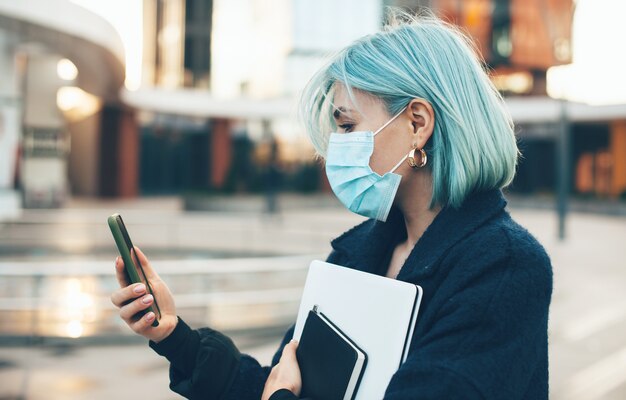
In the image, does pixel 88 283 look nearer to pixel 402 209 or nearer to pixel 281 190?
pixel 402 209

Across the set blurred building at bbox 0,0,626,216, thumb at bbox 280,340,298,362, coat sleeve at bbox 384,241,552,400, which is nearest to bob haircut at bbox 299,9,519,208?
coat sleeve at bbox 384,241,552,400

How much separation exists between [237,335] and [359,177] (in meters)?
5.11

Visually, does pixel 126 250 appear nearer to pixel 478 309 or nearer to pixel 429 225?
pixel 429 225

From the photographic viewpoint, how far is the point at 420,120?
4.74ft

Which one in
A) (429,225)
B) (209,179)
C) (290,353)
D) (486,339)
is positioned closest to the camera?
(486,339)

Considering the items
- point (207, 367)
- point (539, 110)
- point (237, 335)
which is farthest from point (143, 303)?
point (539, 110)

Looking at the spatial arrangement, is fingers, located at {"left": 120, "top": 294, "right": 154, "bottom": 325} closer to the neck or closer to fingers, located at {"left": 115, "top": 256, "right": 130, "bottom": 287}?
fingers, located at {"left": 115, "top": 256, "right": 130, "bottom": 287}

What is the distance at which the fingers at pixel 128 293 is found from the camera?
5.03 feet

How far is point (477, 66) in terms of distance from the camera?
1437 millimetres

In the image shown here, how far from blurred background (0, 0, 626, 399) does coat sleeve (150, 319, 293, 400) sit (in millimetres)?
755

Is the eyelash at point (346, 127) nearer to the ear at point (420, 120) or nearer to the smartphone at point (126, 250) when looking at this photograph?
the ear at point (420, 120)

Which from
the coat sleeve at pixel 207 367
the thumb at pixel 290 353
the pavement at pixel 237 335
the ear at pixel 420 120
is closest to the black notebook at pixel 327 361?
the thumb at pixel 290 353

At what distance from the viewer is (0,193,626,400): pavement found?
4871mm

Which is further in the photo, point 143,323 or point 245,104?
point 245,104
